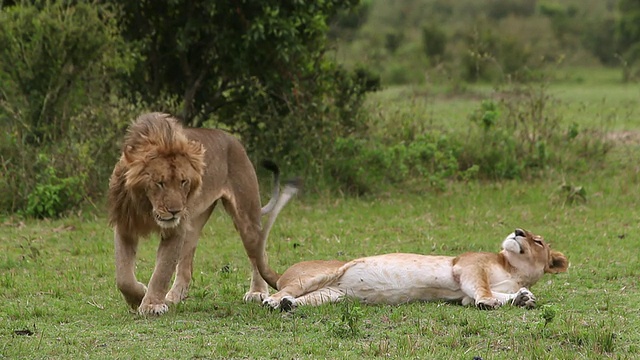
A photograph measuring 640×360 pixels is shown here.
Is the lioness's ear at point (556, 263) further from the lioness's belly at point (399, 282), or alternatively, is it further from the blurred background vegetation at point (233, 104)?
the blurred background vegetation at point (233, 104)

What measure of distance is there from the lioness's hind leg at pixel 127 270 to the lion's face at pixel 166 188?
364mm

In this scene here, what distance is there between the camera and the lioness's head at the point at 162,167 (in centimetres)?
543

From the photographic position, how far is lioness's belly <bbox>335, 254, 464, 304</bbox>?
19.5 feet

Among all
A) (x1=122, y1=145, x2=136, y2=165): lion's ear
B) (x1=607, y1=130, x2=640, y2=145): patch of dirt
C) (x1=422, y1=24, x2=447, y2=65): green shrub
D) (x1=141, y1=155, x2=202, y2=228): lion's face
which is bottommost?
(x1=422, y1=24, x2=447, y2=65): green shrub

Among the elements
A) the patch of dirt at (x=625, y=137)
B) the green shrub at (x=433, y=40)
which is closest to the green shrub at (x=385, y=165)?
the patch of dirt at (x=625, y=137)

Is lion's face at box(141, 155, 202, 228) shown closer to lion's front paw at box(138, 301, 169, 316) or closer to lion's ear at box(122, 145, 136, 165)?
lion's ear at box(122, 145, 136, 165)

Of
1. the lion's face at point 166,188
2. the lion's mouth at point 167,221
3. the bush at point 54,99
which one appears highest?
the lion's face at point 166,188

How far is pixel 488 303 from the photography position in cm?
571

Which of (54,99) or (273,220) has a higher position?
(273,220)

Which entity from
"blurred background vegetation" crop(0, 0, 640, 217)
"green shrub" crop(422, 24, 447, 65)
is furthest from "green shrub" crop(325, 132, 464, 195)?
"green shrub" crop(422, 24, 447, 65)

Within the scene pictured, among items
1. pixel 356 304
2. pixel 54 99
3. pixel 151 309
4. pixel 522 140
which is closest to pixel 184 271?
pixel 151 309

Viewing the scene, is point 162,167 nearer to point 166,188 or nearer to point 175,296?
point 166,188

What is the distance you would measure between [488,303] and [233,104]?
566cm

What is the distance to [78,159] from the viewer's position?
9.52 meters
